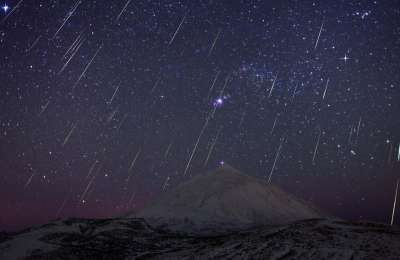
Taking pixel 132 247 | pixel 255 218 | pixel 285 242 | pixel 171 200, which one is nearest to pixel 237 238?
pixel 285 242

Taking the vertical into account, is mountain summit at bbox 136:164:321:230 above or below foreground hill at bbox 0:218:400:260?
above

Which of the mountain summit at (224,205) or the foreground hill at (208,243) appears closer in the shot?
the foreground hill at (208,243)

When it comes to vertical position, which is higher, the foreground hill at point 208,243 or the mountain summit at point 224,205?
the mountain summit at point 224,205

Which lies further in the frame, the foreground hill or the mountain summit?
the mountain summit
